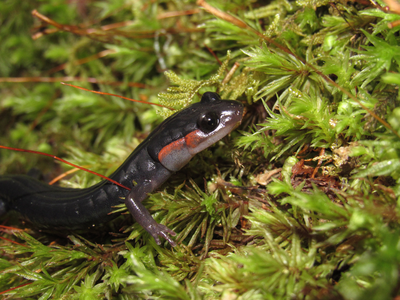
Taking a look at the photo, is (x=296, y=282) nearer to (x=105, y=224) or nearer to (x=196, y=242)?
(x=196, y=242)

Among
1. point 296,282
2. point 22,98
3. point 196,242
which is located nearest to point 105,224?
point 196,242

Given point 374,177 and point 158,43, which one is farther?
point 158,43

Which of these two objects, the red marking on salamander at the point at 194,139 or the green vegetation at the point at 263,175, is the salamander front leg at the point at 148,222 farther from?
the red marking on salamander at the point at 194,139

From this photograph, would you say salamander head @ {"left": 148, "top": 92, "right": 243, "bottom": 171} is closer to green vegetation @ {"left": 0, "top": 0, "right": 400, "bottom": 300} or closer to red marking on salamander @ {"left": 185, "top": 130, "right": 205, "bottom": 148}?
red marking on salamander @ {"left": 185, "top": 130, "right": 205, "bottom": 148}

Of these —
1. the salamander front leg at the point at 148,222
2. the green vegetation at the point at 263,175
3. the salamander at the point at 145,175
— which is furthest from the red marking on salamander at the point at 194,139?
the salamander front leg at the point at 148,222

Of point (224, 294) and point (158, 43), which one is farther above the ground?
point (158, 43)

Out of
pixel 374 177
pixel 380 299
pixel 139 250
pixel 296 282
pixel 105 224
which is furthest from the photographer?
pixel 105 224

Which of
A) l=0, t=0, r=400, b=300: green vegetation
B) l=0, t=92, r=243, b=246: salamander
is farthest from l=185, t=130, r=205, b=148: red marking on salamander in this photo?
l=0, t=0, r=400, b=300: green vegetation

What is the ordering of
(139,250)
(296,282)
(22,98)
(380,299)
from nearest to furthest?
(380,299) → (296,282) → (139,250) → (22,98)

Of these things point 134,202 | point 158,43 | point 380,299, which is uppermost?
point 158,43
